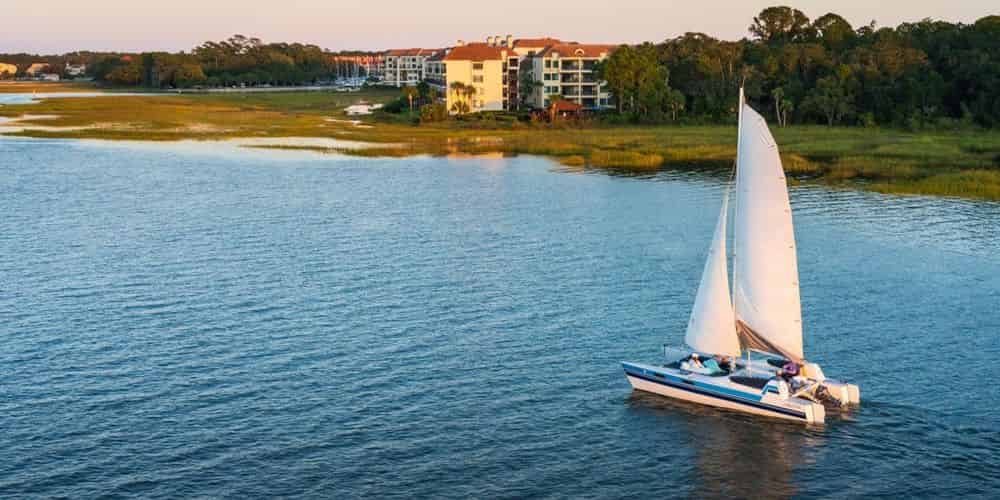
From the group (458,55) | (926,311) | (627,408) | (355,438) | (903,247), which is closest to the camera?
(355,438)

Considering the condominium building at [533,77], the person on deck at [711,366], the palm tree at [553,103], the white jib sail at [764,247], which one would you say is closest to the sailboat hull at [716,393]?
the person on deck at [711,366]

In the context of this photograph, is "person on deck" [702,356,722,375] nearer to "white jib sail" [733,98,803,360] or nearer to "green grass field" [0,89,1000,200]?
"white jib sail" [733,98,803,360]

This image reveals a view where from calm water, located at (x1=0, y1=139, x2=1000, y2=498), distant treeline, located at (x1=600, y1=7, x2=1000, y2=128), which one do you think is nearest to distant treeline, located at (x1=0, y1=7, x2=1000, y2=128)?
distant treeline, located at (x1=600, y1=7, x2=1000, y2=128)

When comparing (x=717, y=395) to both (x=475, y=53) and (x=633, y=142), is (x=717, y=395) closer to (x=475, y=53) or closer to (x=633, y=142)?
(x=633, y=142)

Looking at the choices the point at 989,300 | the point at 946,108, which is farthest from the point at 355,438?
the point at 946,108

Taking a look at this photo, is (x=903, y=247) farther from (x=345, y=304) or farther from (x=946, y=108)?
(x=946, y=108)

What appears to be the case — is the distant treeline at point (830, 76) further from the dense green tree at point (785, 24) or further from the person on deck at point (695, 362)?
the person on deck at point (695, 362)
